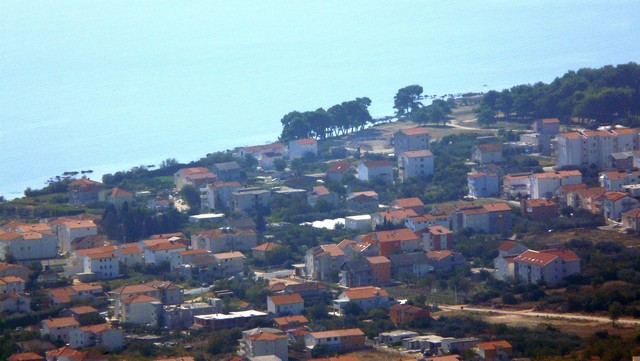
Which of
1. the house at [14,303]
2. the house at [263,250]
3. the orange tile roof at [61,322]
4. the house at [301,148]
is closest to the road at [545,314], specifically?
the house at [263,250]

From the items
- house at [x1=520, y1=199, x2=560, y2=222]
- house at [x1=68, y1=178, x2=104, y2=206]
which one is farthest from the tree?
house at [x1=520, y1=199, x2=560, y2=222]

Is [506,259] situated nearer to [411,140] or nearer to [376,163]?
[376,163]

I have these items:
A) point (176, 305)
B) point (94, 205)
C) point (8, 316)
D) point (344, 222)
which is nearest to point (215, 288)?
point (176, 305)

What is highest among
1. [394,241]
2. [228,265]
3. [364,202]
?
[364,202]

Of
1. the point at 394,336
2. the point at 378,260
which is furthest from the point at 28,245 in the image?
the point at 394,336

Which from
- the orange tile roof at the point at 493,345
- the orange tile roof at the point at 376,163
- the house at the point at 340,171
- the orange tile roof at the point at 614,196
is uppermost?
the orange tile roof at the point at 376,163

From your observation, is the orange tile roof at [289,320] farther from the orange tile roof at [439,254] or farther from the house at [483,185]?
the house at [483,185]

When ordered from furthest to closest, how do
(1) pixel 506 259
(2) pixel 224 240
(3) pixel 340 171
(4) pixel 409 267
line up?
(3) pixel 340 171, (2) pixel 224 240, (4) pixel 409 267, (1) pixel 506 259

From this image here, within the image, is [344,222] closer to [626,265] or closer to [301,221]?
[301,221]
